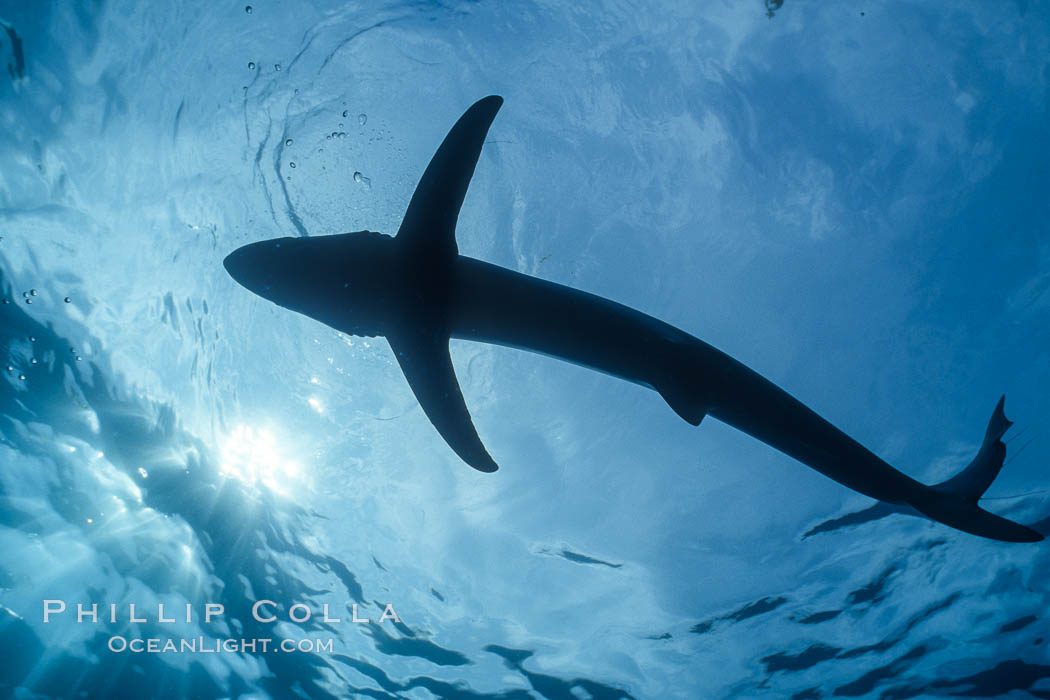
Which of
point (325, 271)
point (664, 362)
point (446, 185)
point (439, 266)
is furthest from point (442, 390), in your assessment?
point (664, 362)

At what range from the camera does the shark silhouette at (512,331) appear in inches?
159

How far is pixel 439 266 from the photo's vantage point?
401cm

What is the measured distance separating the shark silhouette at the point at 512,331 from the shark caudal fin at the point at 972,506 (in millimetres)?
12

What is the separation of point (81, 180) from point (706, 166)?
381 inches

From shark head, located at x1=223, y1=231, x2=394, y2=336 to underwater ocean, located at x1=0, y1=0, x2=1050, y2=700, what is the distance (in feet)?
11.2

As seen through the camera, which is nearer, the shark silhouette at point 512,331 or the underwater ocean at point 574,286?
the shark silhouette at point 512,331

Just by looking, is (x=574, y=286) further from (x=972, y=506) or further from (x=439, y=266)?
(x=972, y=506)

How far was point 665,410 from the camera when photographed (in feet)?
28.3

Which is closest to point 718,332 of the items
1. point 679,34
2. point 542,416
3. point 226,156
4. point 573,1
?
point 542,416

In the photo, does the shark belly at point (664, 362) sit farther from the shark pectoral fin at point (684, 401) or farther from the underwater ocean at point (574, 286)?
the underwater ocean at point (574, 286)

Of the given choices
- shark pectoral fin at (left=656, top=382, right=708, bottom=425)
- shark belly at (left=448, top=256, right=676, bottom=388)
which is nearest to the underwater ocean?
shark belly at (left=448, top=256, right=676, bottom=388)

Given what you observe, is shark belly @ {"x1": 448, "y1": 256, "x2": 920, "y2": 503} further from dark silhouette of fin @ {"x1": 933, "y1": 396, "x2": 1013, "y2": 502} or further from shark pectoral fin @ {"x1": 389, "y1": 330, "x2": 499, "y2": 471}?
dark silhouette of fin @ {"x1": 933, "y1": 396, "x2": 1013, "y2": 502}

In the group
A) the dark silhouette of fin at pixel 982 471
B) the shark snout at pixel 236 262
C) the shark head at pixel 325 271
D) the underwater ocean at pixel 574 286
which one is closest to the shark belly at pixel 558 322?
the shark head at pixel 325 271

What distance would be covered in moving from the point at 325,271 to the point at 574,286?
458 cm
